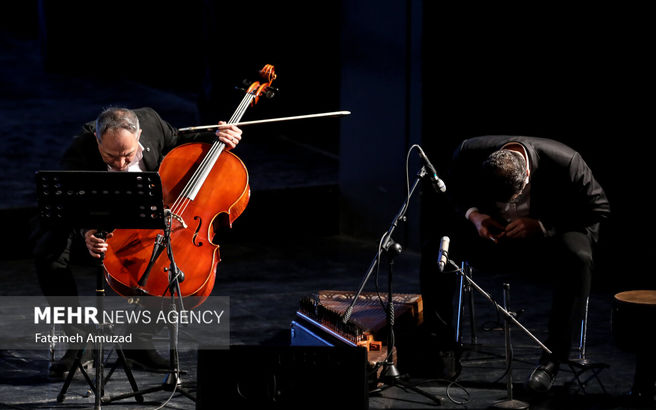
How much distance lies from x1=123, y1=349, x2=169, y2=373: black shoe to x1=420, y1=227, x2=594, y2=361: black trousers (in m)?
1.21

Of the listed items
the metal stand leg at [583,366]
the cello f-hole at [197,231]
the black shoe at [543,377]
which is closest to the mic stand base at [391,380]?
the black shoe at [543,377]

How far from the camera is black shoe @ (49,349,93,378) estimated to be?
4.61 metres

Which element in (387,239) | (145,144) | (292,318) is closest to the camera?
(387,239)

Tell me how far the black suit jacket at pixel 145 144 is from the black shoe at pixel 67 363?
0.85 m

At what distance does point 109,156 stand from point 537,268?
1.95m

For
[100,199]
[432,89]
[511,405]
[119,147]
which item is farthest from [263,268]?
[100,199]

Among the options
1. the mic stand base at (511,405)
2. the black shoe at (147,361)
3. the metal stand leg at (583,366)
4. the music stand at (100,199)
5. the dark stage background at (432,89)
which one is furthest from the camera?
the dark stage background at (432,89)

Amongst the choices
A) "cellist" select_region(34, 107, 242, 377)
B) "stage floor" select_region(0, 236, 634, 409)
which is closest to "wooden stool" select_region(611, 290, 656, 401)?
"stage floor" select_region(0, 236, 634, 409)

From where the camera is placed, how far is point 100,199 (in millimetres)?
3846

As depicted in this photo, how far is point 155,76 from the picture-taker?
10.0m

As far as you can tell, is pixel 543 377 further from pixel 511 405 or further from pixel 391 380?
pixel 391 380

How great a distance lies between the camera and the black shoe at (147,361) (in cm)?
468

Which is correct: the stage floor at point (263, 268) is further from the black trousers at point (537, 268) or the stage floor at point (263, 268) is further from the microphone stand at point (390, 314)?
the black trousers at point (537, 268)

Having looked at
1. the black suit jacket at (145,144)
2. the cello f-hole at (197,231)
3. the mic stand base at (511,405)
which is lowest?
the mic stand base at (511,405)
